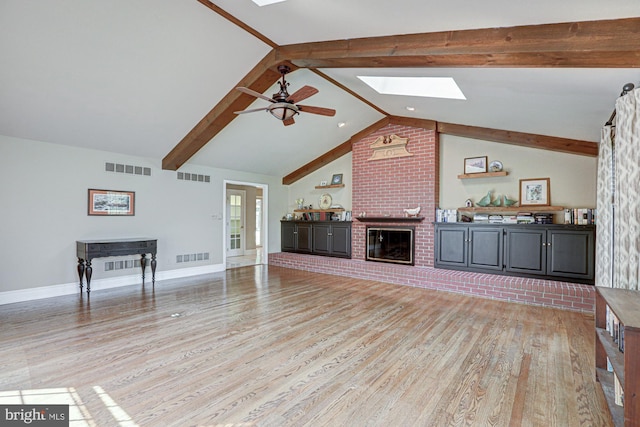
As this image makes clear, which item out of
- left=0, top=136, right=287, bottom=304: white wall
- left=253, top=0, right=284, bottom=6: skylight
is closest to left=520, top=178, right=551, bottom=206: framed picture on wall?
left=253, top=0, right=284, bottom=6: skylight

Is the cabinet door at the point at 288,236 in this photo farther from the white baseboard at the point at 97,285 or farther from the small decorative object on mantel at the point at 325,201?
the white baseboard at the point at 97,285

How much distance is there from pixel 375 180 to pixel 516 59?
437cm

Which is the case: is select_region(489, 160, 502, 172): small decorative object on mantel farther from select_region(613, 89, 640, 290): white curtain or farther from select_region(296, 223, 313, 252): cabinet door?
select_region(296, 223, 313, 252): cabinet door

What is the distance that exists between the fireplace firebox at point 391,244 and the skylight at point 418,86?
2.65 m

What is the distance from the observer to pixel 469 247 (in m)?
5.49

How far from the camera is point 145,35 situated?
331cm

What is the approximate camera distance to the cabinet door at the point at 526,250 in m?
4.84

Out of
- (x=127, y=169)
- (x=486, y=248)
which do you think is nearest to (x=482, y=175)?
(x=486, y=248)

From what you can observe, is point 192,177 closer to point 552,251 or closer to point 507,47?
point 507,47

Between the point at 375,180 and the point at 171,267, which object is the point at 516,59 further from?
the point at 171,267

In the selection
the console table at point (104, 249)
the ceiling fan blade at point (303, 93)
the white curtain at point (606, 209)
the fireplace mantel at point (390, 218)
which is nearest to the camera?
the white curtain at point (606, 209)

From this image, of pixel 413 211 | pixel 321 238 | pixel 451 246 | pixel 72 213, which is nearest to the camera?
pixel 72 213

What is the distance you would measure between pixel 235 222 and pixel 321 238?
3.32m

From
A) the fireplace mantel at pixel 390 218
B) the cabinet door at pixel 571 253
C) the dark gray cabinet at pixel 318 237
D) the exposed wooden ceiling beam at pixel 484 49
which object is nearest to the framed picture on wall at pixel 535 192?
the cabinet door at pixel 571 253
